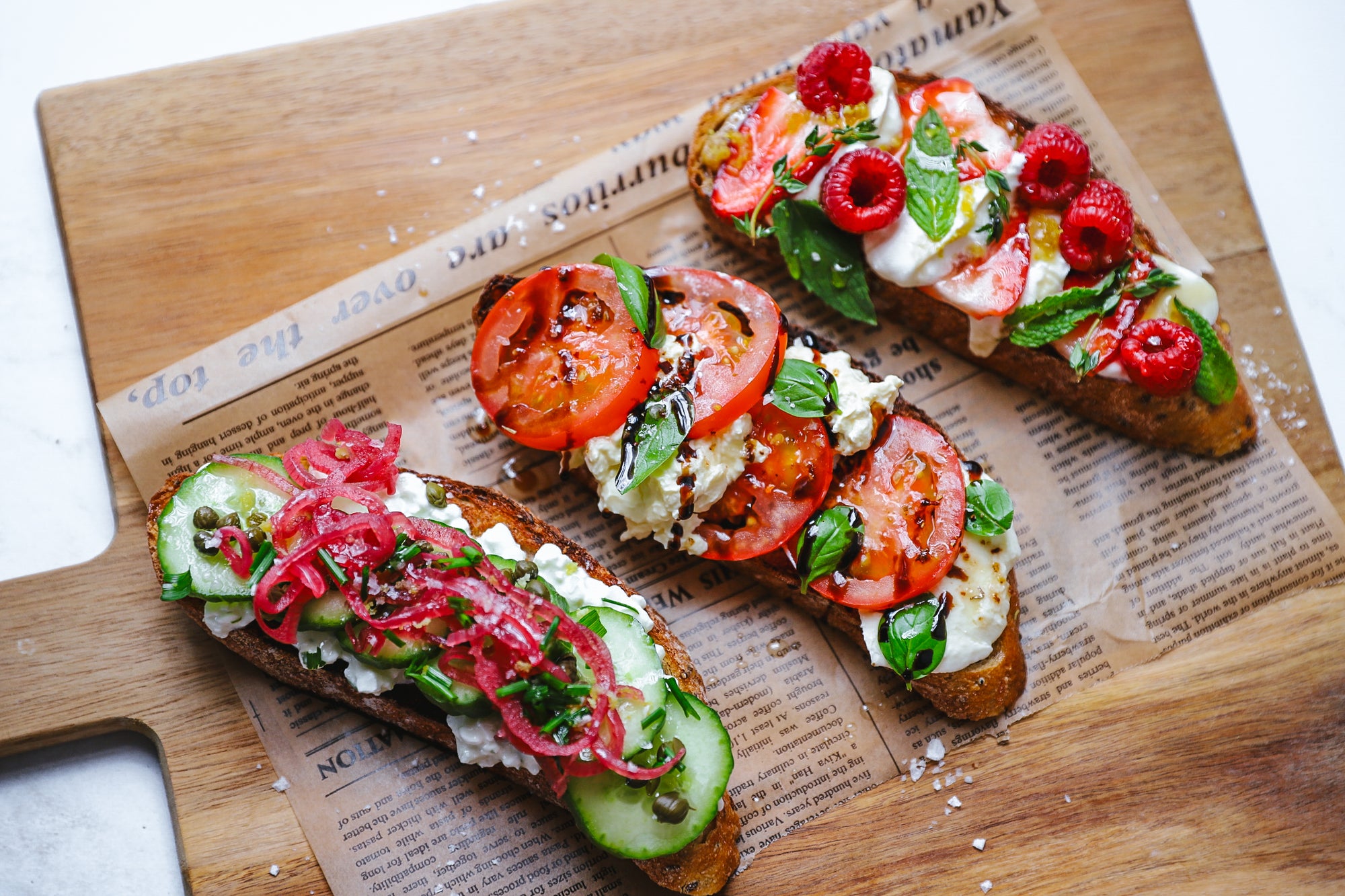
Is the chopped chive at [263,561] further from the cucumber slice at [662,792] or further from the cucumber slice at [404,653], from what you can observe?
the cucumber slice at [662,792]

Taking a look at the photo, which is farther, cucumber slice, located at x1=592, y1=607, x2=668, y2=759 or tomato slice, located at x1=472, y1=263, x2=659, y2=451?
tomato slice, located at x1=472, y1=263, x2=659, y2=451

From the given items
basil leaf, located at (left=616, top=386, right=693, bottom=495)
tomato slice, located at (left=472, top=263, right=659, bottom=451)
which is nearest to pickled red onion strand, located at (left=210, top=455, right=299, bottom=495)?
tomato slice, located at (left=472, top=263, right=659, bottom=451)

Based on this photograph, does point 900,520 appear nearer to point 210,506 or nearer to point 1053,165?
point 1053,165

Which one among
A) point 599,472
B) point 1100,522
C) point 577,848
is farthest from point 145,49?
point 1100,522

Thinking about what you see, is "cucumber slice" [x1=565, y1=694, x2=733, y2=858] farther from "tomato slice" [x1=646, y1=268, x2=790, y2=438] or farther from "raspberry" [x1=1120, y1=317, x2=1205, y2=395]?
"raspberry" [x1=1120, y1=317, x2=1205, y2=395]

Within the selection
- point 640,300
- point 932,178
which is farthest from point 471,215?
point 932,178

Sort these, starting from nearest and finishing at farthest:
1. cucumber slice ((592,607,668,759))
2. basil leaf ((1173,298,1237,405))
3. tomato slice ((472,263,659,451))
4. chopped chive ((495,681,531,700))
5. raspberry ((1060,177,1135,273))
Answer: chopped chive ((495,681,531,700))
cucumber slice ((592,607,668,759))
tomato slice ((472,263,659,451))
raspberry ((1060,177,1135,273))
basil leaf ((1173,298,1237,405))

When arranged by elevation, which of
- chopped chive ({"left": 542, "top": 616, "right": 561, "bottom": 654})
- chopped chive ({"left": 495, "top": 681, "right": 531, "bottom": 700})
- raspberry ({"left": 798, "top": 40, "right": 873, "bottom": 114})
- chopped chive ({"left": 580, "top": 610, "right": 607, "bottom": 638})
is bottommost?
chopped chive ({"left": 580, "top": 610, "right": 607, "bottom": 638})
